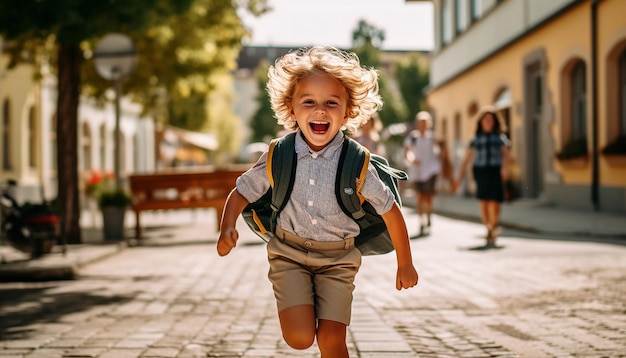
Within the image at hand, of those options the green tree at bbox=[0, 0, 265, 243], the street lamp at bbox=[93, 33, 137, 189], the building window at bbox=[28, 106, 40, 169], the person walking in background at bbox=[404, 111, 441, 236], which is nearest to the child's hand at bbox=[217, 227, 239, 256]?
the green tree at bbox=[0, 0, 265, 243]

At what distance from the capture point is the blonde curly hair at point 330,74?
3898 mm

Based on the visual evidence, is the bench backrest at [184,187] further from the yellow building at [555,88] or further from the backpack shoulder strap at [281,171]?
the backpack shoulder strap at [281,171]

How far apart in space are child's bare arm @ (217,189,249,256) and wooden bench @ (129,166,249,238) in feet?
36.4

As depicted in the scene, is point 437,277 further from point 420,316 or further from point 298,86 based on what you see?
point 298,86

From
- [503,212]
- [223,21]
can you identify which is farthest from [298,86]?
[503,212]

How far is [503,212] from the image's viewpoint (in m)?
19.7

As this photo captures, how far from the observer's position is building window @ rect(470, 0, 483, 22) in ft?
95.6

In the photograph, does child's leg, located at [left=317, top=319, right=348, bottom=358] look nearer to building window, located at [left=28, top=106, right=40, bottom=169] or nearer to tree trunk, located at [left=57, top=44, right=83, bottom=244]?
tree trunk, located at [left=57, top=44, right=83, bottom=244]

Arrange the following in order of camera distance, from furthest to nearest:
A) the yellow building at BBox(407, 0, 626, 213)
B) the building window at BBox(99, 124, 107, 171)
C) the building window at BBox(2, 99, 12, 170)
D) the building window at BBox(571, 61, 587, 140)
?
the building window at BBox(99, 124, 107, 171) → the building window at BBox(2, 99, 12, 170) → the building window at BBox(571, 61, 587, 140) → the yellow building at BBox(407, 0, 626, 213)

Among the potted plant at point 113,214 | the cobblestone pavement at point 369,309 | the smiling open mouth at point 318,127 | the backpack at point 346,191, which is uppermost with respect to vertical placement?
the smiling open mouth at point 318,127

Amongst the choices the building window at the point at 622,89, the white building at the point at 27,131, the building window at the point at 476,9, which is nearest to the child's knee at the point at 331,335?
the building window at the point at 622,89

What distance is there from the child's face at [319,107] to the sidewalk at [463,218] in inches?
249

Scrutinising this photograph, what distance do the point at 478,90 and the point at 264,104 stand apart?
2611 inches

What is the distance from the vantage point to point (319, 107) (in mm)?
3838
